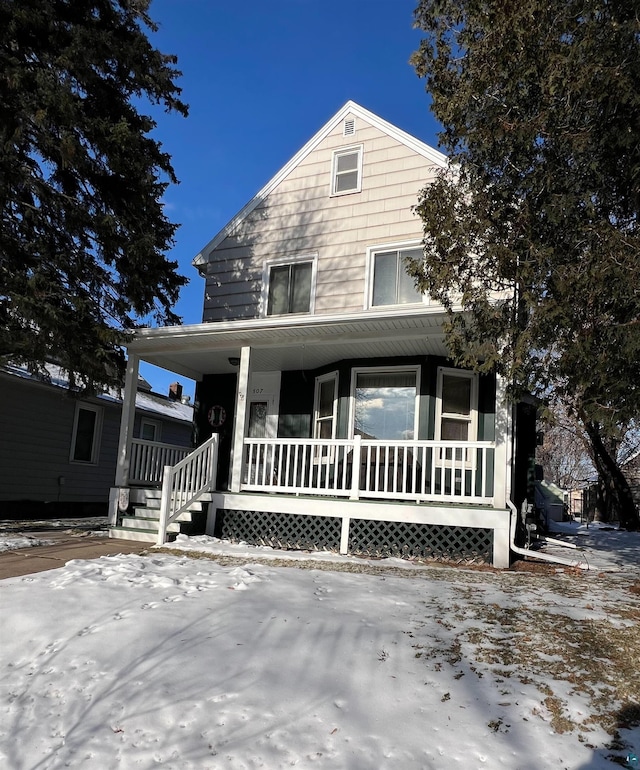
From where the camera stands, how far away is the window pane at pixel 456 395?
974 centimetres

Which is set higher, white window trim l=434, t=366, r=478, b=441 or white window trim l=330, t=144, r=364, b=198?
white window trim l=330, t=144, r=364, b=198

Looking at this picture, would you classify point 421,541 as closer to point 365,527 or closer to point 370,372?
point 365,527

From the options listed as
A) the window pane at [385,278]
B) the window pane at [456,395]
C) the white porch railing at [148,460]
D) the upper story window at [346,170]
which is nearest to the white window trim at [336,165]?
the upper story window at [346,170]

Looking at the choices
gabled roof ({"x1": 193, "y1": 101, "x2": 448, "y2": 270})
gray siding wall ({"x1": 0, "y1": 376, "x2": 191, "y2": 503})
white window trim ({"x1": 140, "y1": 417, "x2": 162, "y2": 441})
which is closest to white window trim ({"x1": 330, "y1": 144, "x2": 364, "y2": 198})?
gabled roof ({"x1": 193, "y1": 101, "x2": 448, "y2": 270})

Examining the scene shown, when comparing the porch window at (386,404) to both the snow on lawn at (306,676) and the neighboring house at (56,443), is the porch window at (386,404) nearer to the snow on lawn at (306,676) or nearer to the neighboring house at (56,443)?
the neighboring house at (56,443)

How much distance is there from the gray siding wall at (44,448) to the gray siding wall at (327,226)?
4580 mm

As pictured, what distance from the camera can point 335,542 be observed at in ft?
29.0

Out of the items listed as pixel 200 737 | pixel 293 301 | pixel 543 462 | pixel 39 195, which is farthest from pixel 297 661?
pixel 543 462

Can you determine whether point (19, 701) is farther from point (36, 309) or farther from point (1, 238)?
point (1, 238)

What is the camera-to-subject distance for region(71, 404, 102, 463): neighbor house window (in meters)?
15.0

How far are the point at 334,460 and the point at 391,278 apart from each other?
136 inches

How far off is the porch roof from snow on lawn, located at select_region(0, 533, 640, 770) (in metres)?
4.02

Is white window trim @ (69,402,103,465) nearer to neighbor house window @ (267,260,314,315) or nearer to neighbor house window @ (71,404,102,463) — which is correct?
neighbor house window @ (71,404,102,463)

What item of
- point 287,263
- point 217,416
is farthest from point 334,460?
point 287,263
